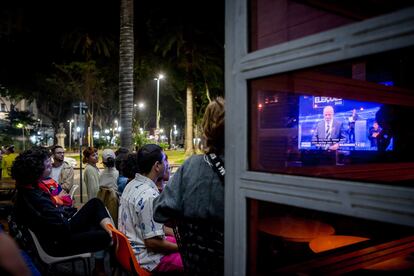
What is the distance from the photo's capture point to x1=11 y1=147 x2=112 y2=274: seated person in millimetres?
3629

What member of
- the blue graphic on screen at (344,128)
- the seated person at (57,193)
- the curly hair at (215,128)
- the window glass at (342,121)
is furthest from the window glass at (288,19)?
the seated person at (57,193)

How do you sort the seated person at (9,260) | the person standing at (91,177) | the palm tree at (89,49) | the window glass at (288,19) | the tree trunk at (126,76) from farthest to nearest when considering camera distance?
1. the palm tree at (89,49)
2. the tree trunk at (126,76)
3. the person standing at (91,177)
4. the seated person at (9,260)
5. the window glass at (288,19)

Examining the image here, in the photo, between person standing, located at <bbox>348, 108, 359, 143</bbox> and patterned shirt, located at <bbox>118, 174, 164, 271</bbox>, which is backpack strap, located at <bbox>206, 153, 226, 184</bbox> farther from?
person standing, located at <bbox>348, 108, 359, 143</bbox>

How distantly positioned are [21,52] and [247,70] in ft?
98.4

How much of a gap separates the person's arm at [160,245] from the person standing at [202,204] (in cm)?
81

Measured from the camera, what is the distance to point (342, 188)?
1.02 metres

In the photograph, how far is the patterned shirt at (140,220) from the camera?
2719 millimetres

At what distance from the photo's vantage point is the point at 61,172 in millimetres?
7242

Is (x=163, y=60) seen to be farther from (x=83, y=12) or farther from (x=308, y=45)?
(x=308, y=45)

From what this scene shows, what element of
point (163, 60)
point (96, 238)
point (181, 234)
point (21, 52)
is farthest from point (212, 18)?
point (181, 234)

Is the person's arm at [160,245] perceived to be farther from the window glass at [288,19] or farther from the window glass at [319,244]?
the window glass at [288,19]

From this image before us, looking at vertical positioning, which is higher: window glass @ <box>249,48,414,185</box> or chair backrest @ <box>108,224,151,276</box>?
window glass @ <box>249,48,414,185</box>

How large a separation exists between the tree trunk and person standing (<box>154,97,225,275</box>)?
8.54 m

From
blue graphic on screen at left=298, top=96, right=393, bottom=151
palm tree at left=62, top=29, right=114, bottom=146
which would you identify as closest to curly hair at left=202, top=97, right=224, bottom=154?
blue graphic on screen at left=298, top=96, right=393, bottom=151
